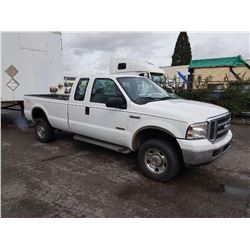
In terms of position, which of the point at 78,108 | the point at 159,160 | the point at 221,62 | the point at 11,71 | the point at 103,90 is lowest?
the point at 159,160

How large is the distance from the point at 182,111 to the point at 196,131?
42 cm

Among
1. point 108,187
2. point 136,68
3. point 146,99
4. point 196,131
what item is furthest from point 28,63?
point 196,131

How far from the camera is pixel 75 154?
5.44 meters

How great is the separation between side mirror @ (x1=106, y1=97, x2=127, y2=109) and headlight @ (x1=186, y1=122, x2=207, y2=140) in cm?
133

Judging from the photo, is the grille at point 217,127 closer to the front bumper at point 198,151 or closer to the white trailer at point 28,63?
the front bumper at point 198,151

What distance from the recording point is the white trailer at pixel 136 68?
36.7 ft

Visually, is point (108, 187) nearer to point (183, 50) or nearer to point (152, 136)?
point (152, 136)

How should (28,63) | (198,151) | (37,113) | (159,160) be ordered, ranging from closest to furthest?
1. (198,151)
2. (159,160)
3. (37,113)
4. (28,63)

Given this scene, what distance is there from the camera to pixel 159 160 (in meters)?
3.94

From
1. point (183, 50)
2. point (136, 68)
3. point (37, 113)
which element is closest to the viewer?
point (37, 113)

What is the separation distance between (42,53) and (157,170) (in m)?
6.84

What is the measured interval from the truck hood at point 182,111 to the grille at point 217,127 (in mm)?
106

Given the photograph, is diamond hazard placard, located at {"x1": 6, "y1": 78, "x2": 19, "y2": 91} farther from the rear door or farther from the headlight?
the headlight

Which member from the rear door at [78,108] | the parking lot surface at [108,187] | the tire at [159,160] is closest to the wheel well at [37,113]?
the parking lot surface at [108,187]
